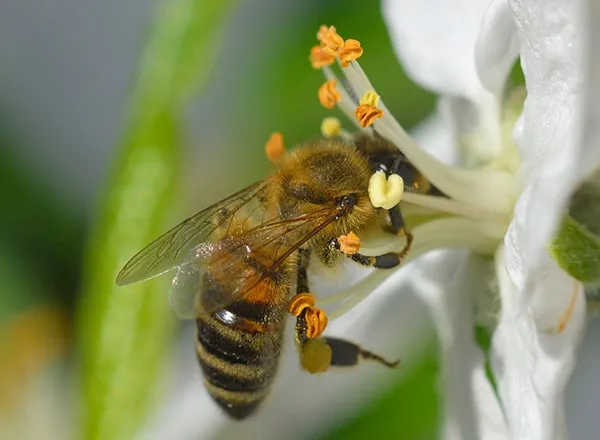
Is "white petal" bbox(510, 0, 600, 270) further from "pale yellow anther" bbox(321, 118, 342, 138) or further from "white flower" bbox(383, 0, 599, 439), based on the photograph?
"pale yellow anther" bbox(321, 118, 342, 138)

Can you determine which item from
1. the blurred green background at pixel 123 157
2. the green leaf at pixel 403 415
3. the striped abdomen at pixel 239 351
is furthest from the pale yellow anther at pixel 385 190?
the green leaf at pixel 403 415

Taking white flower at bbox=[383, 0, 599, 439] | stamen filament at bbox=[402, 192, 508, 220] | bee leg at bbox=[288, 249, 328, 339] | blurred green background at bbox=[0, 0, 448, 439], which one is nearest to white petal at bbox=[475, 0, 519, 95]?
white flower at bbox=[383, 0, 599, 439]

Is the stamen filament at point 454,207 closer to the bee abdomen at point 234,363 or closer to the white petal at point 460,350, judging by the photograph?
the white petal at point 460,350

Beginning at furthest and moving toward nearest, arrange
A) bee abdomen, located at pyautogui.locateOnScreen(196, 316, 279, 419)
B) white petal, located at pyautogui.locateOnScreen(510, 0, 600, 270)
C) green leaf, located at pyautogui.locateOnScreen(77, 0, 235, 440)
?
1. green leaf, located at pyautogui.locateOnScreen(77, 0, 235, 440)
2. bee abdomen, located at pyautogui.locateOnScreen(196, 316, 279, 419)
3. white petal, located at pyautogui.locateOnScreen(510, 0, 600, 270)

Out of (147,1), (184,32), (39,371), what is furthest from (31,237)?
(184,32)

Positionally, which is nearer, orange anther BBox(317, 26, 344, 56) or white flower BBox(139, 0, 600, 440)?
white flower BBox(139, 0, 600, 440)

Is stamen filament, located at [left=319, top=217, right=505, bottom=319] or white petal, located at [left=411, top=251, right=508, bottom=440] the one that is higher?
stamen filament, located at [left=319, top=217, right=505, bottom=319]

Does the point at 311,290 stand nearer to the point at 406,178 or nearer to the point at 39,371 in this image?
the point at 406,178
